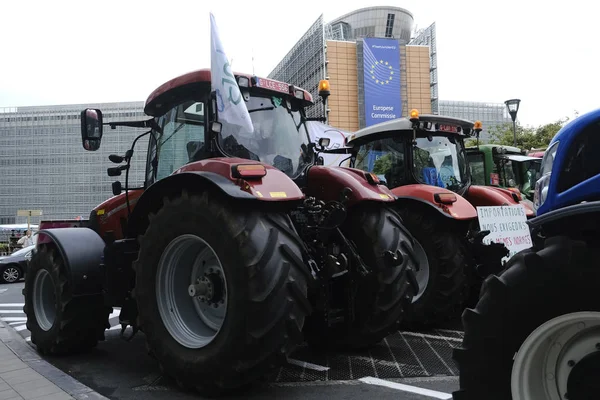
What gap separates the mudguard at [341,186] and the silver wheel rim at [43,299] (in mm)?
3035

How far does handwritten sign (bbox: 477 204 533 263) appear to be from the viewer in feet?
17.9

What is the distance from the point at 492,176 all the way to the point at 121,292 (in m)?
7.92

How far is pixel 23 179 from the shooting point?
76250 mm

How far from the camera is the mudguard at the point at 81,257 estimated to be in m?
4.74

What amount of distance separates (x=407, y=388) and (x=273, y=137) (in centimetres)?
236

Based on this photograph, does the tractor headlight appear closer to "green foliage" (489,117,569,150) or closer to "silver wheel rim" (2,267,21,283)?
"silver wheel rim" (2,267,21,283)

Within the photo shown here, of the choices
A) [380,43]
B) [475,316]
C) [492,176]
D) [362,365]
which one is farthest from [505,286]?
[380,43]

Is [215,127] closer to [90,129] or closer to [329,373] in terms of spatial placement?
[90,129]

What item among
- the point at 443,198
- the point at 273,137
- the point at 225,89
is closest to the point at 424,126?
the point at 443,198

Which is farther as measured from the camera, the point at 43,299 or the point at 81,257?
the point at 43,299

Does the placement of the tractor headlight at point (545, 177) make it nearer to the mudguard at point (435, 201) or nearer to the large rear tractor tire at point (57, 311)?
the mudguard at point (435, 201)

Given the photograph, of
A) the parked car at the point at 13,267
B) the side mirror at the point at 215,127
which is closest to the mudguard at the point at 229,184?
the side mirror at the point at 215,127

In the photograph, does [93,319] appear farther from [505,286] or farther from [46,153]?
[46,153]

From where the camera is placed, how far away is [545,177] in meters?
2.44
